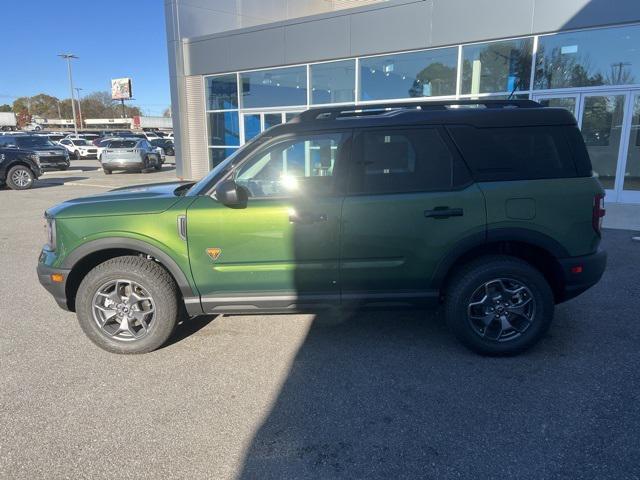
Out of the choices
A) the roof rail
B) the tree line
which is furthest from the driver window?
the tree line

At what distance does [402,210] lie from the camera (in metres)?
3.46

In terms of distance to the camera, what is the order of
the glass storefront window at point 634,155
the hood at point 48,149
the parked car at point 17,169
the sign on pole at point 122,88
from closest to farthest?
the glass storefront window at point 634,155
the parked car at point 17,169
the hood at point 48,149
the sign on pole at point 122,88

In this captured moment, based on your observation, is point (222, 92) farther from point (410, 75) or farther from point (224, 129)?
point (410, 75)

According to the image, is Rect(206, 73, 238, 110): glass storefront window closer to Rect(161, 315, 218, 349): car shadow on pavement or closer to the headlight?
Rect(161, 315, 218, 349): car shadow on pavement

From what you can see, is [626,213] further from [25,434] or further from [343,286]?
[25,434]

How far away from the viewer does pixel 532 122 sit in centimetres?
352

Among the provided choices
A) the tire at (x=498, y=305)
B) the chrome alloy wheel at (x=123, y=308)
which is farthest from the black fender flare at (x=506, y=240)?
the chrome alloy wheel at (x=123, y=308)

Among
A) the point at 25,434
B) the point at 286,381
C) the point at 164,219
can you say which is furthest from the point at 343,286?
the point at 25,434

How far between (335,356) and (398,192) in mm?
1389

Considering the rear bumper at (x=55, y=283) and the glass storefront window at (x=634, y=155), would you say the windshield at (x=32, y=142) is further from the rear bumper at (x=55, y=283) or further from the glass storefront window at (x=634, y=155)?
the glass storefront window at (x=634, y=155)

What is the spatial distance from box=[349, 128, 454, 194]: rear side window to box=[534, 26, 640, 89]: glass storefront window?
28.1ft

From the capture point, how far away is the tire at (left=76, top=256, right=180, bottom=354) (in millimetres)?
3607

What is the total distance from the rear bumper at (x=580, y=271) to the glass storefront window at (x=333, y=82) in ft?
34.3

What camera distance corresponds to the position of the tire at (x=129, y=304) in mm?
3607
